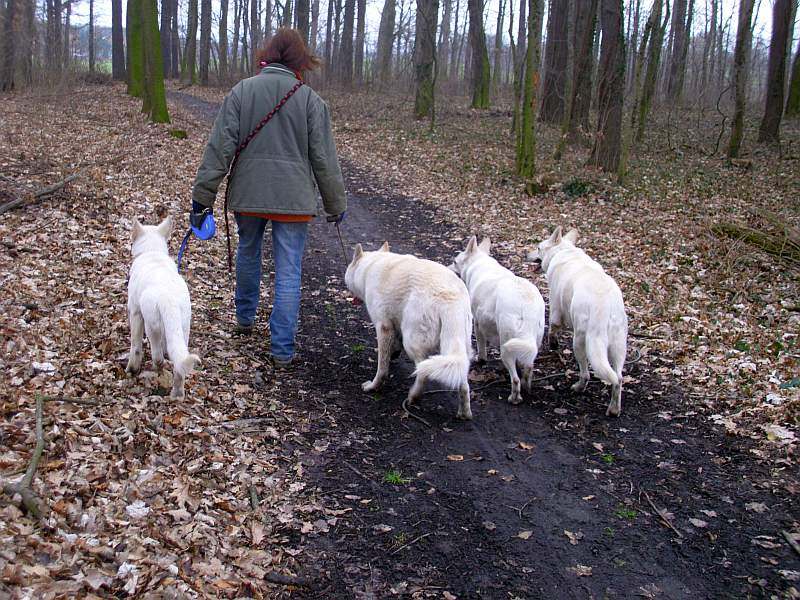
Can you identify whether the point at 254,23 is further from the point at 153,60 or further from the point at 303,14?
the point at 153,60

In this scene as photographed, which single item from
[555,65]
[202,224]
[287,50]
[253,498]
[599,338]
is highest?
[555,65]

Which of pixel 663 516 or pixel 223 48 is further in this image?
pixel 223 48

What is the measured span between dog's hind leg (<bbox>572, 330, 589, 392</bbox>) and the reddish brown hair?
351cm

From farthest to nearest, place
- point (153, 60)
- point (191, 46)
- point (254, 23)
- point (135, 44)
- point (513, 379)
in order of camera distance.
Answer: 1. point (254, 23)
2. point (191, 46)
3. point (135, 44)
4. point (153, 60)
5. point (513, 379)

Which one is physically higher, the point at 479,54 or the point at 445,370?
the point at 479,54

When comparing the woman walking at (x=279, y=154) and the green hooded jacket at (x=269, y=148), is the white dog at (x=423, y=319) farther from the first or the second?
the green hooded jacket at (x=269, y=148)

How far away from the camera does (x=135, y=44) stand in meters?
24.4

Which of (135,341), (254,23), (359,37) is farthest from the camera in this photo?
(254,23)

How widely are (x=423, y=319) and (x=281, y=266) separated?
1.51m

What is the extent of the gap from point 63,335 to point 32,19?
27.7 metres

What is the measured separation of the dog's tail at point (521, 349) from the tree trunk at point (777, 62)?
53.7 feet

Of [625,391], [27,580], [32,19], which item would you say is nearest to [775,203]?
[625,391]

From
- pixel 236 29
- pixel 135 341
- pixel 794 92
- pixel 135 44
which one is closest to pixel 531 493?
pixel 135 341

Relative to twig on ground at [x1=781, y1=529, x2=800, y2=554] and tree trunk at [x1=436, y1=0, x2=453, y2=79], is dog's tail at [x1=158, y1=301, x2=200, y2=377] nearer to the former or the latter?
twig on ground at [x1=781, y1=529, x2=800, y2=554]
